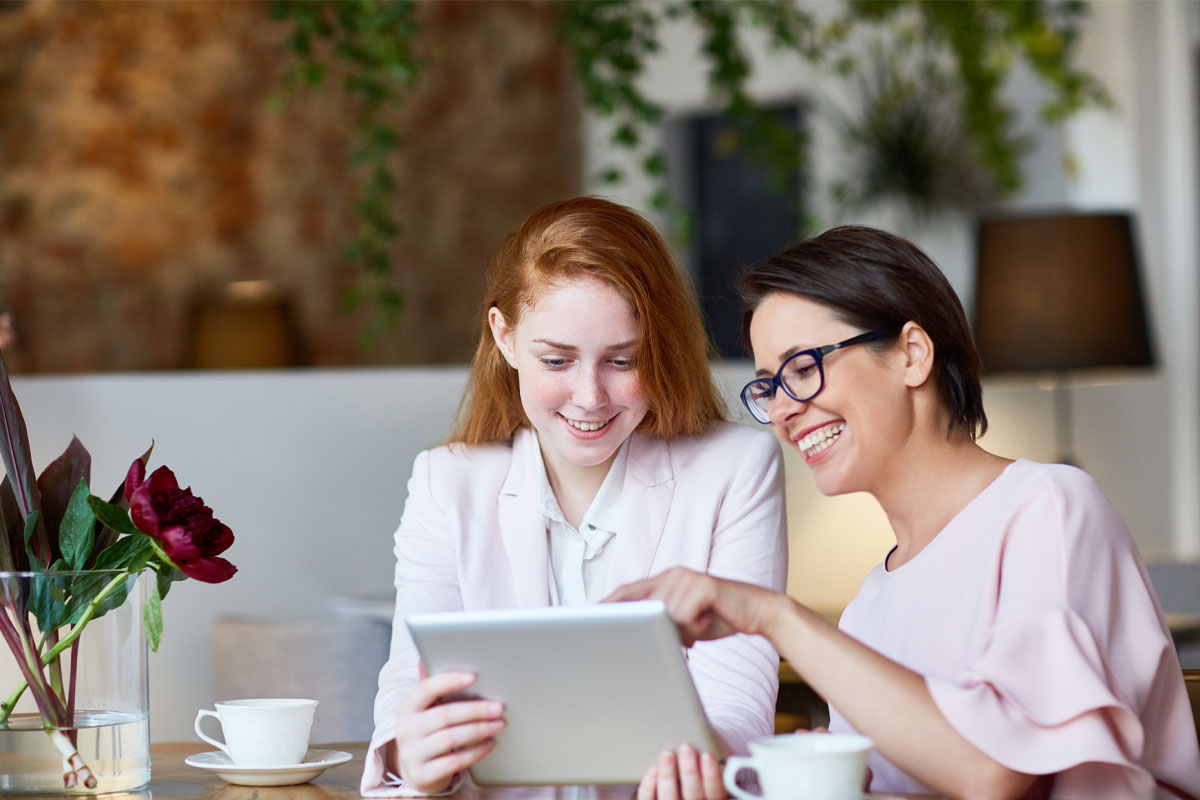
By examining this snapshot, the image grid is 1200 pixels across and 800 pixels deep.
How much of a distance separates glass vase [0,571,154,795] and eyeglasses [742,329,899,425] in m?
0.63

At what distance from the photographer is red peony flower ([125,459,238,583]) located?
48.2 inches

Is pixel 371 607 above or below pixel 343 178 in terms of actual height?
below

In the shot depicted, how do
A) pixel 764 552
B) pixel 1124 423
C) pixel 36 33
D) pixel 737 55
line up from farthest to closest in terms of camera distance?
pixel 36 33 → pixel 1124 423 → pixel 737 55 → pixel 764 552

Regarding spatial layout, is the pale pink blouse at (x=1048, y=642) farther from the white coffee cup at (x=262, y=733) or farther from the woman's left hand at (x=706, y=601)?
the white coffee cup at (x=262, y=733)

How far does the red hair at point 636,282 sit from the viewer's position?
65.2 inches

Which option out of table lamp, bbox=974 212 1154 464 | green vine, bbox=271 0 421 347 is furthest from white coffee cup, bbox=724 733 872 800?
table lamp, bbox=974 212 1154 464

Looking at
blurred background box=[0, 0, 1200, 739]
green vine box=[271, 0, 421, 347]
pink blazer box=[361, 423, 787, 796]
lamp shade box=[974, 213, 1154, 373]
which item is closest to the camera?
pink blazer box=[361, 423, 787, 796]

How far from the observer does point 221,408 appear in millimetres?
2514

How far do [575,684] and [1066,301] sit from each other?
289 cm

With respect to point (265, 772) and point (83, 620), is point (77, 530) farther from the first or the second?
point (265, 772)

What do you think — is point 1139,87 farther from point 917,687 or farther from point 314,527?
point 917,687

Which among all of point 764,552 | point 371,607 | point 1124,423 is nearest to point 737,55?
point 1124,423

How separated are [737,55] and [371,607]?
1.85 m

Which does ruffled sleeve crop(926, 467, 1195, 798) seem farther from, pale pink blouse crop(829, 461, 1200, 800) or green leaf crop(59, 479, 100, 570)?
green leaf crop(59, 479, 100, 570)
